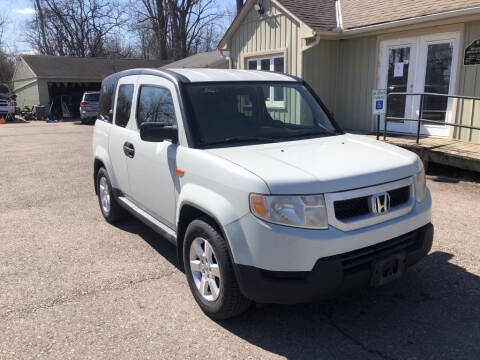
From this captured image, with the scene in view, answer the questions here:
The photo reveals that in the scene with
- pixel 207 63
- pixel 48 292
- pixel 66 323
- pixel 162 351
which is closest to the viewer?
pixel 162 351

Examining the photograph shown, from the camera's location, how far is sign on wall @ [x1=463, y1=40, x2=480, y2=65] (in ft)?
28.1

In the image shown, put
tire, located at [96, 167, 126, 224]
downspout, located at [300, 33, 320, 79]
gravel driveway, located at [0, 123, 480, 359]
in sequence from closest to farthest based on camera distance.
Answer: gravel driveway, located at [0, 123, 480, 359] < tire, located at [96, 167, 126, 224] < downspout, located at [300, 33, 320, 79]

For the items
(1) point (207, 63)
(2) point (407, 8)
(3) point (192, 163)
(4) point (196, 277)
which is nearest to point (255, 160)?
(3) point (192, 163)

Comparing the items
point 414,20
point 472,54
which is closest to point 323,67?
point 414,20

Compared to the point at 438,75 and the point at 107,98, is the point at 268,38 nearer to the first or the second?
the point at 438,75

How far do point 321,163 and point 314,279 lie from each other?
2.82ft

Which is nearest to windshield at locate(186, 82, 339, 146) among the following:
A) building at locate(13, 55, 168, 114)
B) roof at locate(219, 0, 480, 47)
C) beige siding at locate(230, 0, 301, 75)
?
roof at locate(219, 0, 480, 47)

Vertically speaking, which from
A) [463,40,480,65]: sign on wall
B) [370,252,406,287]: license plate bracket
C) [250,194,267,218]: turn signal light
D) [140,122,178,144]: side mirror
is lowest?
[370,252,406,287]: license plate bracket

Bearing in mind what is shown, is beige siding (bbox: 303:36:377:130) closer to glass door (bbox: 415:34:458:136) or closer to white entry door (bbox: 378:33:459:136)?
white entry door (bbox: 378:33:459:136)

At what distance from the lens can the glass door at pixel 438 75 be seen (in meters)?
9.15

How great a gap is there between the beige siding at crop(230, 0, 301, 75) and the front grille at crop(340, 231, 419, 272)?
947 centimetres

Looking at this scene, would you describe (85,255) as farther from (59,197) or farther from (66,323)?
(59,197)

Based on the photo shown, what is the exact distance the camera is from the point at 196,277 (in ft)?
11.5

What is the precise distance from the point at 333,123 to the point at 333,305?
1870 mm
